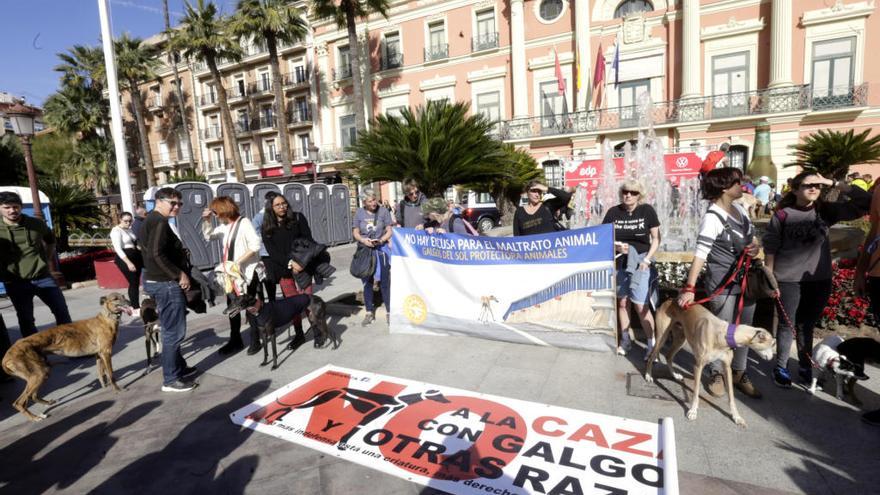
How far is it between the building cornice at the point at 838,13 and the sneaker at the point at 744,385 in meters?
21.8

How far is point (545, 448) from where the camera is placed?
280 centimetres

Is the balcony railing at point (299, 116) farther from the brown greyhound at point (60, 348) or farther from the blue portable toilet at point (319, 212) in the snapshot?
the brown greyhound at point (60, 348)

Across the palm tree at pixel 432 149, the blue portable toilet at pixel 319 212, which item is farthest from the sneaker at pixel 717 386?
the blue portable toilet at pixel 319 212

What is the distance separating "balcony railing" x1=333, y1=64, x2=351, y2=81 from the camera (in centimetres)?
2827

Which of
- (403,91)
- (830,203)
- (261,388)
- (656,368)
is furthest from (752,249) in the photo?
(403,91)

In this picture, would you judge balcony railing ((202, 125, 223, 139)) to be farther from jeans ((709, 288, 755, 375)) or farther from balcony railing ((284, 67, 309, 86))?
jeans ((709, 288, 755, 375))

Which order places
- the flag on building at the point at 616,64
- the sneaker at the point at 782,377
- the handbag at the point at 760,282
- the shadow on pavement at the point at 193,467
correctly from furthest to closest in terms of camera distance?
the flag on building at the point at 616,64
the sneaker at the point at 782,377
the handbag at the point at 760,282
the shadow on pavement at the point at 193,467

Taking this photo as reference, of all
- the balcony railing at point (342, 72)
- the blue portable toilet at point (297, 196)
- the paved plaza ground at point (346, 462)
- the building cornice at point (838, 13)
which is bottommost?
the paved plaza ground at point (346, 462)

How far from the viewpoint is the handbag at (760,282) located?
10.6ft

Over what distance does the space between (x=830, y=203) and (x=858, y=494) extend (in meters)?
2.01

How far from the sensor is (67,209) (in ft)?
44.0

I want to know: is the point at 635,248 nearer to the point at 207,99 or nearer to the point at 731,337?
the point at 731,337

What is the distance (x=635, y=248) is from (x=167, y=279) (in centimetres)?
431

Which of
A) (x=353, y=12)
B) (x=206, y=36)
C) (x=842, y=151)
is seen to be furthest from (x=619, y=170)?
(x=206, y=36)
